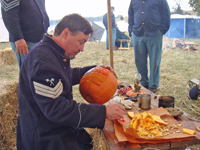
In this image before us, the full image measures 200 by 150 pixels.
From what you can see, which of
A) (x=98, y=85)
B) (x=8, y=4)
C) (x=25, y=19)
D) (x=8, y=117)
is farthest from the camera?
(x=8, y=117)

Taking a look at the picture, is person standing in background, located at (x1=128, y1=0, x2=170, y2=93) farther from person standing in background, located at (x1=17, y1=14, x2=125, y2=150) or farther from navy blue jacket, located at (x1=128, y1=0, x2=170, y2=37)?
person standing in background, located at (x1=17, y1=14, x2=125, y2=150)

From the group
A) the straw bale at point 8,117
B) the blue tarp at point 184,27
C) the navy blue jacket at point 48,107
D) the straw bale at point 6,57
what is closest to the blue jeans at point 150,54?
the straw bale at point 8,117

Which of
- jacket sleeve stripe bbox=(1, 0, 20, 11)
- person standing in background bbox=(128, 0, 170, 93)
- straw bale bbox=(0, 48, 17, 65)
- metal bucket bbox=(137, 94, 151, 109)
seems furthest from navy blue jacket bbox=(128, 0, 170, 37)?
straw bale bbox=(0, 48, 17, 65)

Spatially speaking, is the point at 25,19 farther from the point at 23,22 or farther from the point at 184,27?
the point at 184,27

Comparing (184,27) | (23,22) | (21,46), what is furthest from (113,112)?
(184,27)

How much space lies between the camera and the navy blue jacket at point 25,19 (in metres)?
2.39

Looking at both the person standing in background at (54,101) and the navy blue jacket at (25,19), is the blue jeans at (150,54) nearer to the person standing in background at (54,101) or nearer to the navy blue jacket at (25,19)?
the navy blue jacket at (25,19)

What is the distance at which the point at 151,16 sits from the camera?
3.89 meters

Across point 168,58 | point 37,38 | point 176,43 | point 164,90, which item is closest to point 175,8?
point 176,43

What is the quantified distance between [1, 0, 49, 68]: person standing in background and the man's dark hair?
108 centimetres

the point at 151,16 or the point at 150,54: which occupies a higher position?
the point at 151,16

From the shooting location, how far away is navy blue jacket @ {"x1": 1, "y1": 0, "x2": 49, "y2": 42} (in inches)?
94.0

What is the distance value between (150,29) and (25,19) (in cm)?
247

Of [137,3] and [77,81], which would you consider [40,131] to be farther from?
[137,3]
